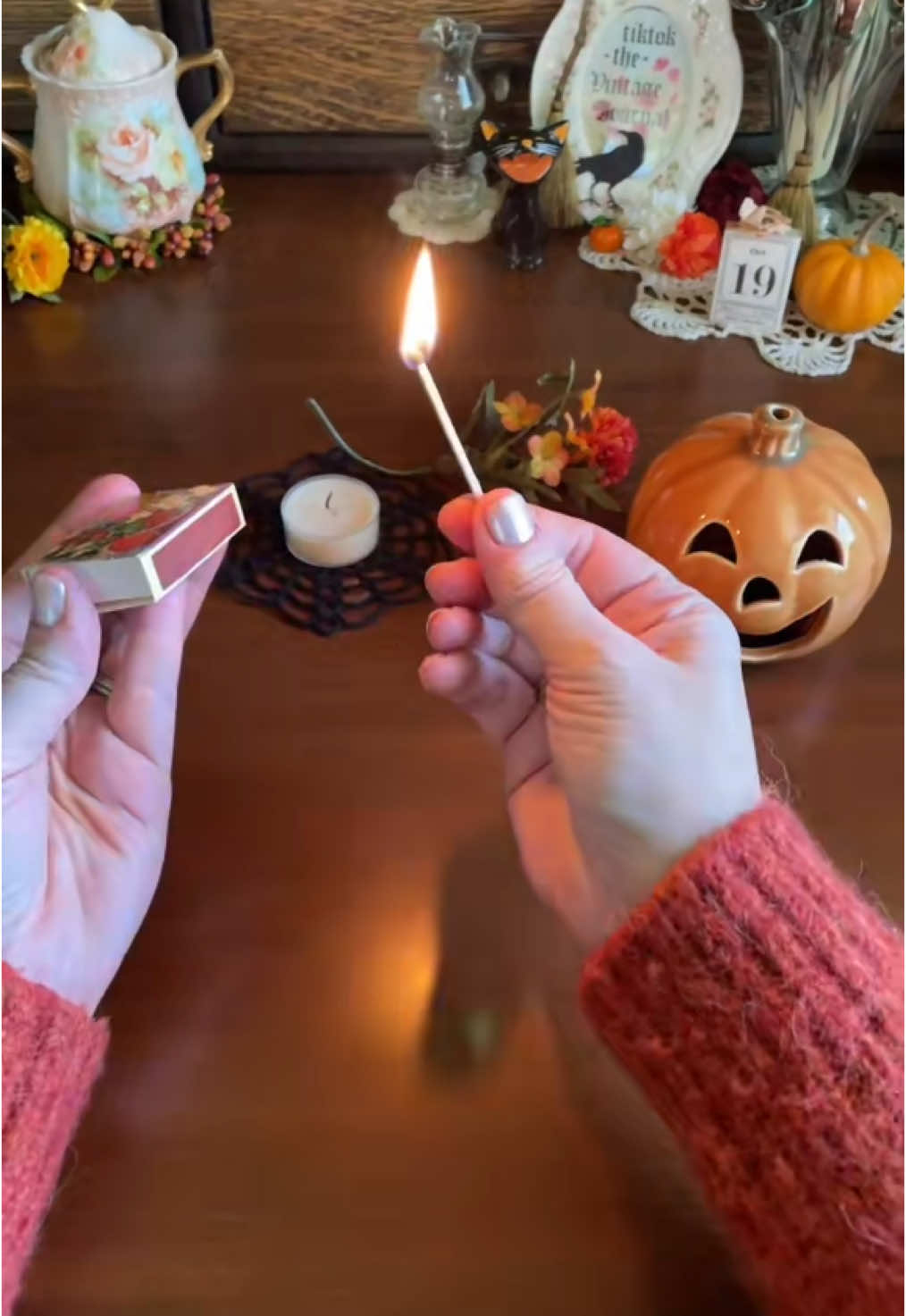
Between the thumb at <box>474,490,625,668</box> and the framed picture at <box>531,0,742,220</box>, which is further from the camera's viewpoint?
the framed picture at <box>531,0,742,220</box>

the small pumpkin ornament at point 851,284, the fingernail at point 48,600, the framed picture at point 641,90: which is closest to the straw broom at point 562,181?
the framed picture at point 641,90

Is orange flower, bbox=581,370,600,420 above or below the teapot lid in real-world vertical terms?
below

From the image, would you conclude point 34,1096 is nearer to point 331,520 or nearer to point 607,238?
point 331,520

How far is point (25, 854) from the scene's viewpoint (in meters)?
0.60

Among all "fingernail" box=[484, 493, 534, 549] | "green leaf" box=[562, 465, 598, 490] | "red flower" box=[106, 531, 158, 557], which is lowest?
"green leaf" box=[562, 465, 598, 490]

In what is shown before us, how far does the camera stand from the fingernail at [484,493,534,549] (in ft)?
1.98

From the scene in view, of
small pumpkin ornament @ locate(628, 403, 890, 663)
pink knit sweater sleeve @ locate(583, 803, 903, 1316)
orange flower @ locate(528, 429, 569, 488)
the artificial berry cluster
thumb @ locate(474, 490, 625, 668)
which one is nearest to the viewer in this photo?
pink knit sweater sleeve @ locate(583, 803, 903, 1316)

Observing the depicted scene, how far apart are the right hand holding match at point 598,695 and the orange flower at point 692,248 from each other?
500 millimetres

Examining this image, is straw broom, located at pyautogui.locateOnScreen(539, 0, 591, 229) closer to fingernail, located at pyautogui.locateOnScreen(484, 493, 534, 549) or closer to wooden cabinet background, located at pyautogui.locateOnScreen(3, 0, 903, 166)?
wooden cabinet background, located at pyautogui.locateOnScreen(3, 0, 903, 166)

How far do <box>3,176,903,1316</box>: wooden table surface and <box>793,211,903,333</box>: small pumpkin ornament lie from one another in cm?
4

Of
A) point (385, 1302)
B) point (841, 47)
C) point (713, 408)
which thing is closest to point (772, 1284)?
point (385, 1302)

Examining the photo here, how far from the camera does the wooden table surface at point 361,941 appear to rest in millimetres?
542

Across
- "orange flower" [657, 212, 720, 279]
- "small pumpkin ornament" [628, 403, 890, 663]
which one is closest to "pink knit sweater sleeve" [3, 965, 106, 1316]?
"small pumpkin ornament" [628, 403, 890, 663]

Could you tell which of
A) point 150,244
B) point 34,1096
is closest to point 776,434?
point 34,1096
